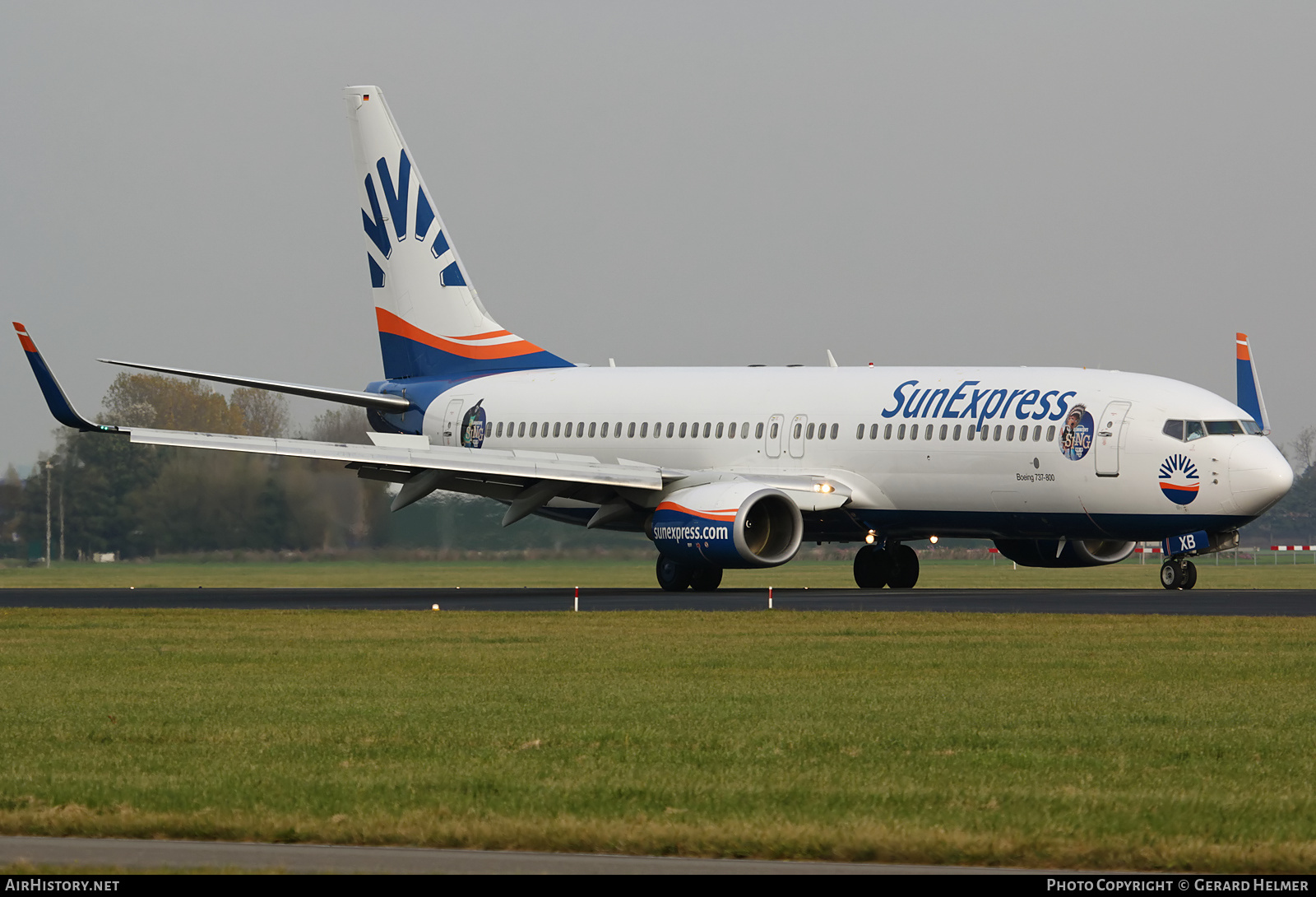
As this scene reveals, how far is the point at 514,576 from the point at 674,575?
45.7 ft

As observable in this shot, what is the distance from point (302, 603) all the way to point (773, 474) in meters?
9.61

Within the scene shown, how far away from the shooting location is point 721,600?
34.2 metres

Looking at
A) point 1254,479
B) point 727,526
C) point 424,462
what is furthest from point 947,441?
point 424,462

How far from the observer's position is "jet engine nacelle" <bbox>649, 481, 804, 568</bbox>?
35.6 metres

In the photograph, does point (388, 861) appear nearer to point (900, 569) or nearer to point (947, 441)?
point (947, 441)

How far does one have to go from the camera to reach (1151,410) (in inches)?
1358

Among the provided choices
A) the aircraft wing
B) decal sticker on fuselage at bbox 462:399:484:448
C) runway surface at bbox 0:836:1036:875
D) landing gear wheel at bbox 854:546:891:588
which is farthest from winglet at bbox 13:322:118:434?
runway surface at bbox 0:836:1036:875

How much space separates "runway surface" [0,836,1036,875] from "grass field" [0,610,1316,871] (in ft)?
0.77

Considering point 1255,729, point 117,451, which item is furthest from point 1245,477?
point 117,451

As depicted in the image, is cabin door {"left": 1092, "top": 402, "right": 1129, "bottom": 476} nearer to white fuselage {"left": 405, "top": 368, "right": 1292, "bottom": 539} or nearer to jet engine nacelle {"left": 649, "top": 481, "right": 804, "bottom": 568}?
white fuselage {"left": 405, "top": 368, "right": 1292, "bottom": 539}

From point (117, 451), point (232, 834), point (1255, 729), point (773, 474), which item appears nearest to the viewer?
point (232, 834)

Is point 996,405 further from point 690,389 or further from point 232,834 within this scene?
point 232,834

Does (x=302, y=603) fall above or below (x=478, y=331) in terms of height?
below

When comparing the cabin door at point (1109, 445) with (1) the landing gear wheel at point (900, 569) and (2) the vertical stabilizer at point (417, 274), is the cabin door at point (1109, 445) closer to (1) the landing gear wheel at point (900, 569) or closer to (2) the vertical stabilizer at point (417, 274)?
(1) the landing gear wheel at point (900, 569)
